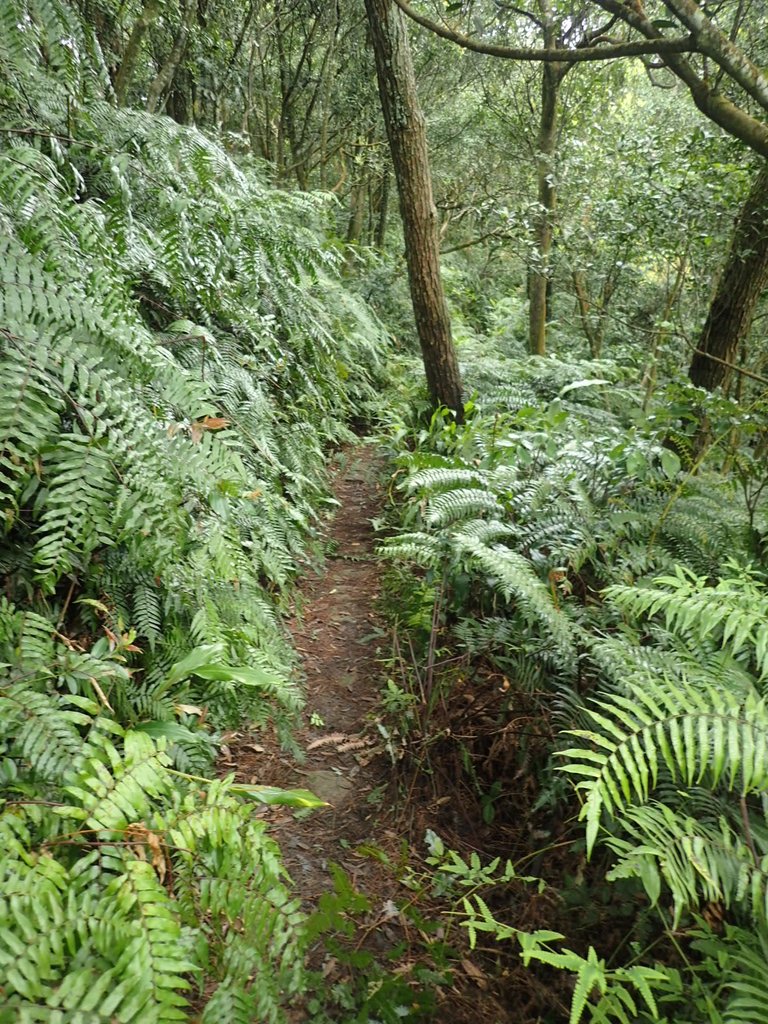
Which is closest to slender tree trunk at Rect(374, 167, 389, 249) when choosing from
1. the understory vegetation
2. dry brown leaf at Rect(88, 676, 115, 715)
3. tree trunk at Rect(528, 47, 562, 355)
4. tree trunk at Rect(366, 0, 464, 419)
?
tree trunk at Rect(528, 47, 562, 355)

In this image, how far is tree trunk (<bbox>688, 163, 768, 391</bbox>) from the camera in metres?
4.74

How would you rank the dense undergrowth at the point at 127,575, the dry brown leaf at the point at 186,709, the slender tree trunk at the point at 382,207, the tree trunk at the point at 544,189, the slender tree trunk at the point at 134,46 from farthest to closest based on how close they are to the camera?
the slender tree trunk at the point at 382,207 → the tree trunk at the point at 544,189 → the slender tree trunk at the point at 134,46 → the dry brown leaf at the point at 186,709 → the dense undergrowth at the point at 127,575

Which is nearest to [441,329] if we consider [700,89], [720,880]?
[700,89]

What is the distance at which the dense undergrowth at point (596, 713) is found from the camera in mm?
1727

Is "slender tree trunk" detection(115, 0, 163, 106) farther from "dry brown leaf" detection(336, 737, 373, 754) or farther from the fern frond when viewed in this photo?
the fern frond

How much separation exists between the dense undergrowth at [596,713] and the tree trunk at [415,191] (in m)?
1.95

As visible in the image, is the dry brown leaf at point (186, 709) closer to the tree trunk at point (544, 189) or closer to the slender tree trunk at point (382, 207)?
the tree trunk at point (544, 189)

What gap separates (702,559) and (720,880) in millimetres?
1798

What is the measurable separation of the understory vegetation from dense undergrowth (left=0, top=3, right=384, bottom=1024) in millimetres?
14

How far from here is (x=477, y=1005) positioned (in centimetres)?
200

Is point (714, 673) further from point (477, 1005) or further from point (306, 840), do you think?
point (306, 840)

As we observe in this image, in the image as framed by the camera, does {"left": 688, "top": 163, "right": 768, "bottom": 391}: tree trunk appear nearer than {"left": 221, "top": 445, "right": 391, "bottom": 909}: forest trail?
No

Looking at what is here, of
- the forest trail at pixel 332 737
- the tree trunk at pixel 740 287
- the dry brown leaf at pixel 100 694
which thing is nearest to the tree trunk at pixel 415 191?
the forest trail at pixel 332 737

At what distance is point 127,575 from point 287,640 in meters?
1.16
